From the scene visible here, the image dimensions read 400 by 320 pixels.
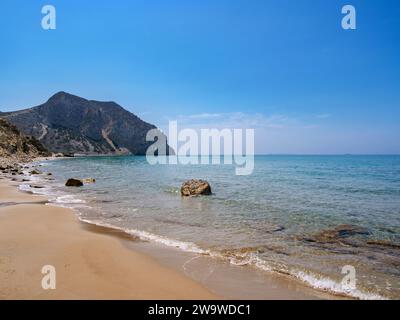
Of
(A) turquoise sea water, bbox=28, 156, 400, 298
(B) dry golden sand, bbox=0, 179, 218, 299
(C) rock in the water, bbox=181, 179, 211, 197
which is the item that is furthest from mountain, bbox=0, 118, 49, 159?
(B) dry golden sand, bbox=0, 179, 218, 299

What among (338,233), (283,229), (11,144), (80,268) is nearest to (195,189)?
(283,229)

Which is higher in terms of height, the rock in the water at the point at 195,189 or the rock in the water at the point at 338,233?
the rock in the water at the point at 195,189

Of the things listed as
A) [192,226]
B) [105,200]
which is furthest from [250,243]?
[105,200]

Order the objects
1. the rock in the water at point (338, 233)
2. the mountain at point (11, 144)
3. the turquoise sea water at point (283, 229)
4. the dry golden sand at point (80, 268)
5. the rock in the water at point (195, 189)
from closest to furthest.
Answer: the dry golden sand at point (80, 268) → the turquoise sea water at point (283, 229) → the rock in the water at point (338, 233) → the rock in the water at point (195, 189) → the mountain at point (11, 144)

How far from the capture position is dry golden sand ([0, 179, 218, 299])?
20.7 ft

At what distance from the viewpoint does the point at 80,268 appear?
7.73 m

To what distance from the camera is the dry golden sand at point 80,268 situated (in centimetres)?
631

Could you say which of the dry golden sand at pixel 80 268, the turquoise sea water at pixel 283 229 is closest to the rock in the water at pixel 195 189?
the turquoise sea water at pixel 283 229

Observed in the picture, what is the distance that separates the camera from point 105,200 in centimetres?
2180

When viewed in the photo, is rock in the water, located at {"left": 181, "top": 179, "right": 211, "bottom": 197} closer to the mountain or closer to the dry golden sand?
the dry golden sand

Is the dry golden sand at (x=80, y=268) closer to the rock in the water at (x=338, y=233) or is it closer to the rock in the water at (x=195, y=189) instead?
the rock in the water at (x=338, y=233)
